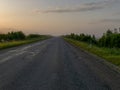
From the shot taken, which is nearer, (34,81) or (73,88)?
(73,88)

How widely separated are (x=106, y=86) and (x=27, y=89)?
2.77 m

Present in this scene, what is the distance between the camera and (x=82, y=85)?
391 inches

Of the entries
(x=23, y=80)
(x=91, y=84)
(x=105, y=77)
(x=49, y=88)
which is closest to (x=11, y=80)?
(x=23, y=80)

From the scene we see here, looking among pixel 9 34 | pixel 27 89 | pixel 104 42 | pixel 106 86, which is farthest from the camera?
pixel 9 34

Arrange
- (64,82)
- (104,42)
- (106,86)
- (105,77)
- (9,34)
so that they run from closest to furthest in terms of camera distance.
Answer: (106,86) < (64,82) < (105,77) < (104,42) < (9,34)

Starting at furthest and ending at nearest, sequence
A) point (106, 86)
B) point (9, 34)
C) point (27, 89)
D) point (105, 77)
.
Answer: point (9, 34) → point (105, 77) → point (106, 86) → point (27, 89)

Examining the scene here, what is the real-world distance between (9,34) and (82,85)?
119 metres

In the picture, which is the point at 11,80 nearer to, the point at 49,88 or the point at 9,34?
the point at 49,88

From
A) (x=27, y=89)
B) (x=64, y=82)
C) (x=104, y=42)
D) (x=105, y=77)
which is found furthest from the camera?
(x=104, y=42)

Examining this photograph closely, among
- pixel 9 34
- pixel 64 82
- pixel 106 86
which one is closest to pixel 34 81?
pixel 64 82

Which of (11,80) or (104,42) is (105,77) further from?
(104,42)

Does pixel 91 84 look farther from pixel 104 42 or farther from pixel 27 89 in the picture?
pixel 104 42

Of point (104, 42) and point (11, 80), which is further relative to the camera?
point (104, 42)

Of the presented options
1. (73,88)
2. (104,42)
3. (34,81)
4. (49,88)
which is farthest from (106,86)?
(104,42)
